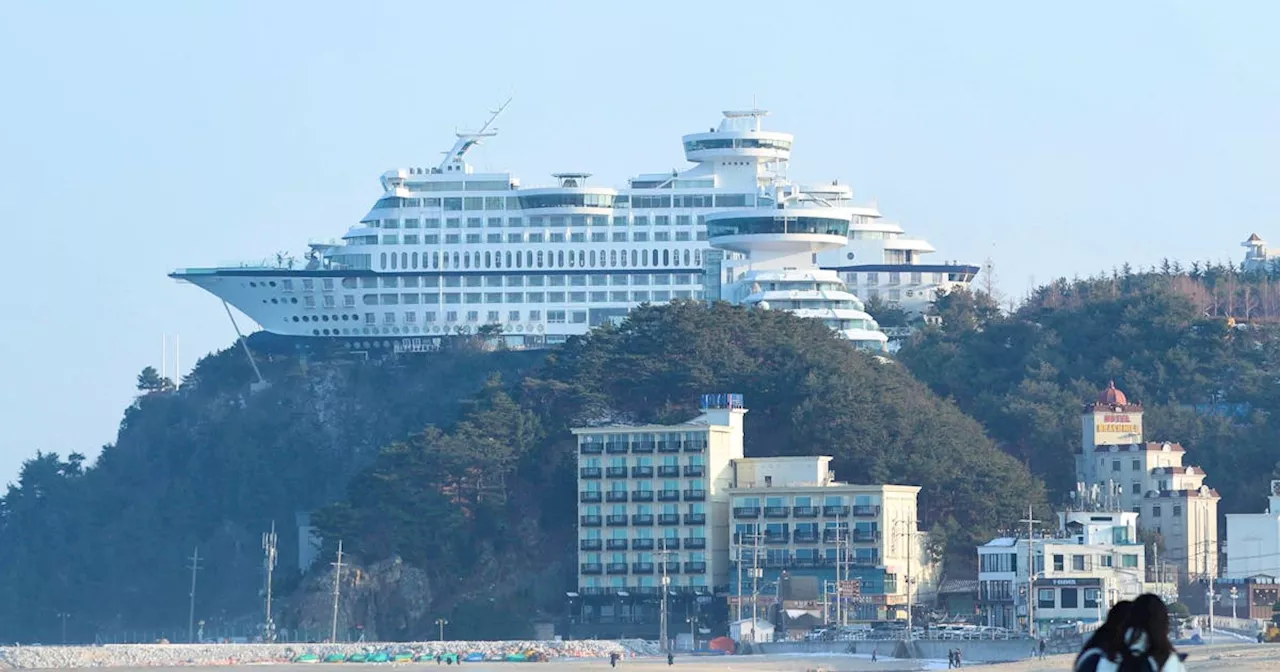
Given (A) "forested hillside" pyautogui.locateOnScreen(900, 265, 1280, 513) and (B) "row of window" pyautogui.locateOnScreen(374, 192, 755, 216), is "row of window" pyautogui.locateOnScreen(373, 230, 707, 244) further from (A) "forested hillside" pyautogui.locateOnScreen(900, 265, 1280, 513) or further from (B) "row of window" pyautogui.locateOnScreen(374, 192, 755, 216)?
(A) "forested hillside" pyautogui.locateOnScreen(900, 265, 1280, 513)

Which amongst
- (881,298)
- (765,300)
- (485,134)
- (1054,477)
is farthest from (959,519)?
(485,134)

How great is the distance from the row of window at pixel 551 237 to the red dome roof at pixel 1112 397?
3605 centimetres

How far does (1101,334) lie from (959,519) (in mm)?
19182

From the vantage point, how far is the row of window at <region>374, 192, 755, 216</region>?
124750mm

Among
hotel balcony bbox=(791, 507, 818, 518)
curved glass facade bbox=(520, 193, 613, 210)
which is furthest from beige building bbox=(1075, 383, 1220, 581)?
curved glass facade bbox=(520, 193, 613, 210)

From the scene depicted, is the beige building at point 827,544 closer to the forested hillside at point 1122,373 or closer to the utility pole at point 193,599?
the forested hillside at point 1122,373

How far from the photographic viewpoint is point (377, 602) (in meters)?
87.2

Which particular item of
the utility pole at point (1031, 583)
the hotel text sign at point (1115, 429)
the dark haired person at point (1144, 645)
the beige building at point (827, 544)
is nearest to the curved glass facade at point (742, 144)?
the hotel text sign at point (1115, 429)

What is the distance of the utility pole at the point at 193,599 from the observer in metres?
102

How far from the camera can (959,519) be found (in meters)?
85.6

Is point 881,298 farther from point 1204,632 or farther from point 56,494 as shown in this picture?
point 1204,632

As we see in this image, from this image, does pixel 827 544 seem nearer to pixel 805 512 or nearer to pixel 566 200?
pixel 805 512

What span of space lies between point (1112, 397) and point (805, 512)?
14424 millimetres

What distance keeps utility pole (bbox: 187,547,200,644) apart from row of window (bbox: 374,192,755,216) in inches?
943
